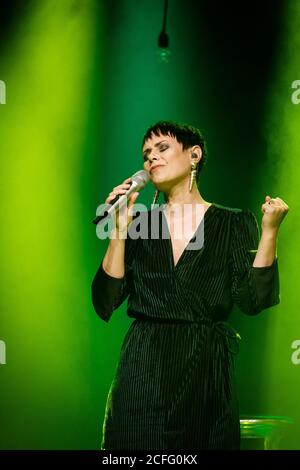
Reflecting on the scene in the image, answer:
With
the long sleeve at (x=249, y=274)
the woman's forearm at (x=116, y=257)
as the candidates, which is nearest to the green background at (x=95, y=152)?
the long sleeve at (x=249, y=274)

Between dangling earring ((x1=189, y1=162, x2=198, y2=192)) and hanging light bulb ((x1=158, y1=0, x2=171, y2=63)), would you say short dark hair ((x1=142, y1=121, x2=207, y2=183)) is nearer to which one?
dangling earring ((x1=189, y1=162, x2=198, y2=192))

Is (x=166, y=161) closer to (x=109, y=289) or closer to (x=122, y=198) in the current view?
(x=122, y=198)

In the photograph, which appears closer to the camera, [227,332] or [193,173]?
[227,332]

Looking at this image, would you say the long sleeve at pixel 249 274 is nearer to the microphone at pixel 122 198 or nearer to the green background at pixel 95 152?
the microphone at pixel 122 198

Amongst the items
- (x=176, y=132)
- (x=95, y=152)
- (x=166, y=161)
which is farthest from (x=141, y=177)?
(x=95, y=152)

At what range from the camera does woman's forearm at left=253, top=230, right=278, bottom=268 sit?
5.64ft

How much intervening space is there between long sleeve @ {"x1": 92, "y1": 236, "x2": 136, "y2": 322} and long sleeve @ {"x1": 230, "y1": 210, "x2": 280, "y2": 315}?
0.32 metres

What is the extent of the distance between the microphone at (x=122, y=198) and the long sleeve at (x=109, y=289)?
0.24 metres

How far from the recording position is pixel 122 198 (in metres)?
1.71

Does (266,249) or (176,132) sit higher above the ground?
(176,132)

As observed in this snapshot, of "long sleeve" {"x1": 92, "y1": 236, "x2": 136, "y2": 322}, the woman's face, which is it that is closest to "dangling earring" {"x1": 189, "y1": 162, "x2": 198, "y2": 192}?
the woman's face

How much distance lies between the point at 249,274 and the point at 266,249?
90 millimetres

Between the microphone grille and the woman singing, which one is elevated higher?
the microphone grille
